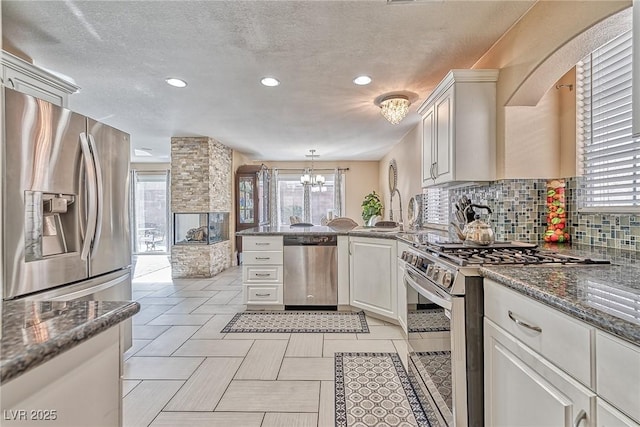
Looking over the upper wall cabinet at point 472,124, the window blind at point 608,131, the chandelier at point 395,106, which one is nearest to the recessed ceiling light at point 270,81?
the chandelier at point 395,106

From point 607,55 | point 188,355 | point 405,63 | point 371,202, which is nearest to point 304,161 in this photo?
point 371,202

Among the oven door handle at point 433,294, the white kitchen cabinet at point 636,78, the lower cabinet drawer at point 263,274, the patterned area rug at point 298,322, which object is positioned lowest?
the patterned area rug at point 298,322

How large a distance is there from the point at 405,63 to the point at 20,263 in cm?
299

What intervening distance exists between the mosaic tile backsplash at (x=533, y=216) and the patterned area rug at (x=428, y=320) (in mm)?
916

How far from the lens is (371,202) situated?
22.6ft

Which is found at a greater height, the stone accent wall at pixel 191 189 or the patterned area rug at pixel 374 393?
the stone accent wall at pixel 191 189

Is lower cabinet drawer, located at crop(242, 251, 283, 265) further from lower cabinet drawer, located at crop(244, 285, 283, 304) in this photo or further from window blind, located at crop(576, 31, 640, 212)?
window blind, located at crop(576, 31, 640, 212)

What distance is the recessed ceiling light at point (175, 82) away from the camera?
9.94ft

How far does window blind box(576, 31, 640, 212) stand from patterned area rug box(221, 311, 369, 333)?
6.86ft

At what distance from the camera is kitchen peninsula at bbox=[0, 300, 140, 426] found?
23.1 inches

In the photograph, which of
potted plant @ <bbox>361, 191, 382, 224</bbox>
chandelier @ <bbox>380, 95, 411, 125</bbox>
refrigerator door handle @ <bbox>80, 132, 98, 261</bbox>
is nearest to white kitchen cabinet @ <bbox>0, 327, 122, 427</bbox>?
refrigerator door handle @ <bbox>80, 132, 98, 261</bbox>

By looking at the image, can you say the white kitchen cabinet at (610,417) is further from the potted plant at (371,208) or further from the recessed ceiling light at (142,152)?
the recessed ceiling light at (142,152)

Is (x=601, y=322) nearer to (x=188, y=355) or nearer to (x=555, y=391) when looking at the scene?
(x=555, y=391)

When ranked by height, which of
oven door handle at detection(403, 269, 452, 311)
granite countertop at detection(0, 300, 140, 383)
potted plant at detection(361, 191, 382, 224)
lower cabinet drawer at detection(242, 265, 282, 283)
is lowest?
lower cabinet drawer at detection(242, 265, 282, 283)
